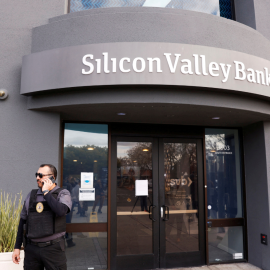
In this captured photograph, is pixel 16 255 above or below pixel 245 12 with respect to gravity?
below

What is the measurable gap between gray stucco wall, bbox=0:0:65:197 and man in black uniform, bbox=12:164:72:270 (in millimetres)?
1679

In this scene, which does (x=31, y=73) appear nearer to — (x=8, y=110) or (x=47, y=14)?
(x=8, y=110)

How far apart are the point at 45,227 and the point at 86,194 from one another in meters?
2.50

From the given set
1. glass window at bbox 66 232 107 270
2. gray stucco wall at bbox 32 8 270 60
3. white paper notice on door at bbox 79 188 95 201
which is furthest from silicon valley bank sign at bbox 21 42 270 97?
glass window at bbox 66 232 107 270

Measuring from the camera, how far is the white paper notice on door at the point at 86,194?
5488mm

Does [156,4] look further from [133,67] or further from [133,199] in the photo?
[133,199]

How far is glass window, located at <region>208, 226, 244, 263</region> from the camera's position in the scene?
5.99m

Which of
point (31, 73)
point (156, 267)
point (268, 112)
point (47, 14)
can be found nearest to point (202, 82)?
point (268, 112)

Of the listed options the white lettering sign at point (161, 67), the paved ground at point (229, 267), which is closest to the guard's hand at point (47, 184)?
the white lettering sign at point (161, 67)

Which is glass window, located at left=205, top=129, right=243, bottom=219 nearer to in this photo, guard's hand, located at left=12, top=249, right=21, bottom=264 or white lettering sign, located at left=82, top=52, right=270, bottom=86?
white lettering sign, located at left=82, top=52, right=270, bottom=86

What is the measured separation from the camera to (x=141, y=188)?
5.77 metres

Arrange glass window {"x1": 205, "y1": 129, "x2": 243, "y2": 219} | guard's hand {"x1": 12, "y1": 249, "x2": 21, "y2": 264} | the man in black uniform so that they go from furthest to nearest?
glass window {"x1": 205, "y1": 129, "x2": 243, "y2": 219} < guard's hand {"x1": 12, "y1": 249, "x2": 21, "y2": 264} < the man in black uniform

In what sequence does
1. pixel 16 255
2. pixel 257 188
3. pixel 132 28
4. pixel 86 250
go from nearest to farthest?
1. pixel 16 255
2. pixel 132 28
3. pixel 86 250
4. pixel 257 188

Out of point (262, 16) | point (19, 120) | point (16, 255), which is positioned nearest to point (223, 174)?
point (262, 16)
